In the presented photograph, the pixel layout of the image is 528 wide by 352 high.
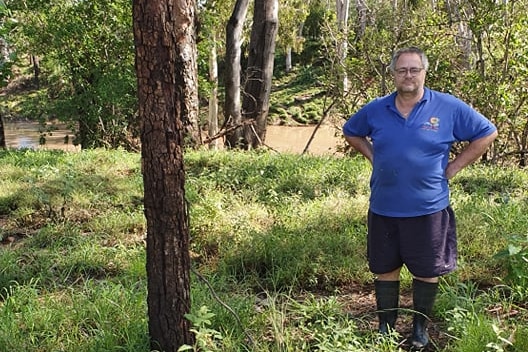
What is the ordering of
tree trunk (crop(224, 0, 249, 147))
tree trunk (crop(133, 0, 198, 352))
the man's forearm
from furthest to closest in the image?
tree trunk (crop(224, 0, 249, 147))
the man's forearm
tree trunk (crop(133, 0, 198, 352))

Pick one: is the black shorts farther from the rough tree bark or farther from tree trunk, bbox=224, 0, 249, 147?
tree trunk, bbox=224, 0, 249, 147

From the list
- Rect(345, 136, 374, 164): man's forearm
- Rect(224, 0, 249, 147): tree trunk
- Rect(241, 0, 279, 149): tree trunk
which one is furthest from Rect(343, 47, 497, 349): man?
Rect(224, 0, 249, 147): tree trunk

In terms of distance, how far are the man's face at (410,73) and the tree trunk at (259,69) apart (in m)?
8.78

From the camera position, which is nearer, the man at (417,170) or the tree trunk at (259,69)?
the man at (417,170)

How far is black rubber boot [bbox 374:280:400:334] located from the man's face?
123 cm

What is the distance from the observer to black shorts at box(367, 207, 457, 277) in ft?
10.8

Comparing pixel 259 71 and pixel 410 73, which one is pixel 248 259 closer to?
pixel 410 73

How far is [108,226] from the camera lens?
5.77 meters

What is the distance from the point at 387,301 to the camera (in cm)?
354

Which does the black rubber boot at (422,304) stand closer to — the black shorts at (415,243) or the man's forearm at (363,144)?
the black shorts at (415,243)

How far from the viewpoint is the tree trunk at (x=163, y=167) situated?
2666mm

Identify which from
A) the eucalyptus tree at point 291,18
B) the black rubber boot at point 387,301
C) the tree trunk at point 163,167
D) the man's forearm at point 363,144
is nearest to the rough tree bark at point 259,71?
the man's forearm at point 363,144

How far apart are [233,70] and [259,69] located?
2.62ft

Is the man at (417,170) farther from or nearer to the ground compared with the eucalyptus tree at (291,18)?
nearer to the ground
